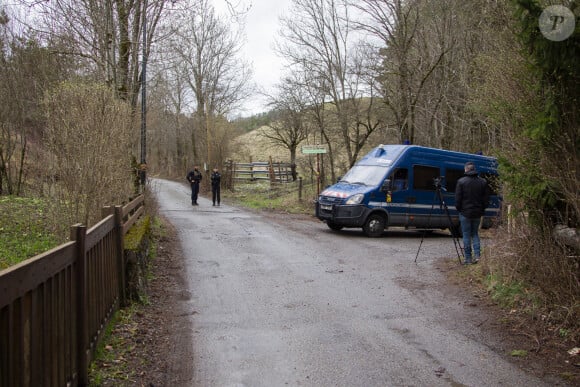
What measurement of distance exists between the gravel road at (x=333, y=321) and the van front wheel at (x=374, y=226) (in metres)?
2.21

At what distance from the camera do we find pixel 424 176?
15758mm

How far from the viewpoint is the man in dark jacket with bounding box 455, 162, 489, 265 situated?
10055 millimetres

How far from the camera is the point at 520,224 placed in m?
7.29

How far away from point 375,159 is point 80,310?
1248 centimetres

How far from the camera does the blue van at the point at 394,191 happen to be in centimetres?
1505

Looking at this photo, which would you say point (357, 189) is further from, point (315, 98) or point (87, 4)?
point (315, 98)

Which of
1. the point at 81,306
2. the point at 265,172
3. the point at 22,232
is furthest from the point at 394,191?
the point at 265,172

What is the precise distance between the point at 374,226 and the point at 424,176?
2177 mm

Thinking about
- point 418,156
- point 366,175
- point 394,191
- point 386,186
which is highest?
point 418,156

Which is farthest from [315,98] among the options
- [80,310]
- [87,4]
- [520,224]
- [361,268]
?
[80,310]

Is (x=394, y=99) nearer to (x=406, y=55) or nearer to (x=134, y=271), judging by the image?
(x=406, y=55)

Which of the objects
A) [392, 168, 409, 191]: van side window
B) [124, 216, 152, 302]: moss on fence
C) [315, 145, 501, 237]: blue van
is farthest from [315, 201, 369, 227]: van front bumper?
[124, 216, 152, 302]: moss on fence

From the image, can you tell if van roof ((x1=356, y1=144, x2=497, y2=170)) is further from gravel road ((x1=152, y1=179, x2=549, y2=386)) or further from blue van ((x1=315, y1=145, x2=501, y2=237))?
gravel road ((x1=152, y1=179, x2=549, y2=386))

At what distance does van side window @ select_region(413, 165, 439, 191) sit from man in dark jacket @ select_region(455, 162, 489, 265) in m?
5.31
